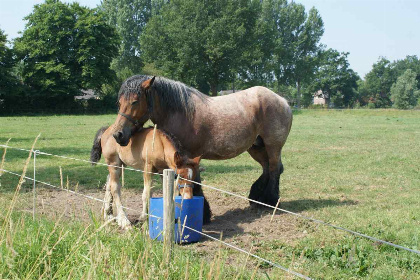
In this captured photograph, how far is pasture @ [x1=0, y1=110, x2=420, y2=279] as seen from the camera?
3.51m

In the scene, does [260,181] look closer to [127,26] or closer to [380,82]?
[127,26]

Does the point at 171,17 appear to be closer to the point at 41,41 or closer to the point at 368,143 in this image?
the point at 41,41

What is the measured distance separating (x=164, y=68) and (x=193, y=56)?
154 inches

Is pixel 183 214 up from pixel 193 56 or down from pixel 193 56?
down

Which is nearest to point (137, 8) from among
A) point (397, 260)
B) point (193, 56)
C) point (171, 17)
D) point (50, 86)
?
point (171, 17)

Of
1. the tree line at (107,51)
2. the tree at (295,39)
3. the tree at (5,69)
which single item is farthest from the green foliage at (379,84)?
the tree at (5,69)

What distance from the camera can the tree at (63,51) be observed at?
47.7 meters

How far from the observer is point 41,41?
161ft

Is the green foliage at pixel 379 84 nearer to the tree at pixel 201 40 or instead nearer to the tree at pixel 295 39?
the tree at pixel 295 39

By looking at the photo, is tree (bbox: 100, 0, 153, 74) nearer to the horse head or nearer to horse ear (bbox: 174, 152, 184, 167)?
the horse head

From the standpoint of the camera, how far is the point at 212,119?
693cm

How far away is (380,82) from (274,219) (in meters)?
106

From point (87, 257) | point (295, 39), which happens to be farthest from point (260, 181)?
point (295, 39)

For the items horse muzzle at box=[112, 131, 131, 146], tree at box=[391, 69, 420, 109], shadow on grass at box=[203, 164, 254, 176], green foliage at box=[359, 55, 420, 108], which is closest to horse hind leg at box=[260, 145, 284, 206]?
horse muzzle at box=[112, 131, 131, 146]
